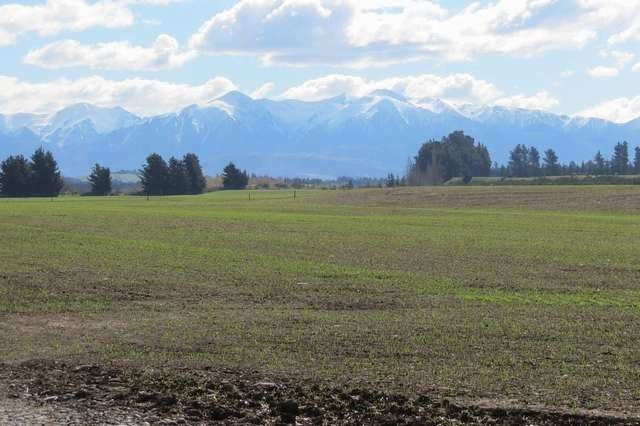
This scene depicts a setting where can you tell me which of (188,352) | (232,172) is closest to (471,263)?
(188,352)

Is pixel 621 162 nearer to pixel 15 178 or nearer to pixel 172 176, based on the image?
pixel 172 176

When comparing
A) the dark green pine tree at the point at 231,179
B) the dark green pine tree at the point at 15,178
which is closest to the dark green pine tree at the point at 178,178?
the dark green pine tree at the point at 231,179

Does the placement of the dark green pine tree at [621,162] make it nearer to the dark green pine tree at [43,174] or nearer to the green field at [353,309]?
the dark green pine tree at [43,174]

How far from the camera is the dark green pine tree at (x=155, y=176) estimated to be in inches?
5925

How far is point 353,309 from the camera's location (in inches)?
727

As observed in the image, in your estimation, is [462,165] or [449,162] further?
[462,165]

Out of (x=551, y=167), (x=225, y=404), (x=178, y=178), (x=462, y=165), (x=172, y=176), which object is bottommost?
(x=225, y=404)

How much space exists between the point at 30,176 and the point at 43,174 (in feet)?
6.68

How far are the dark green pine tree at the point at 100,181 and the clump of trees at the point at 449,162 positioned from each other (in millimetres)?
61162

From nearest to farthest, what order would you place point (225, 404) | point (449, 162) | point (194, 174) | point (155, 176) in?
point (225, 404)
point (155, 176)
point (194, 174)
point (449, 162)

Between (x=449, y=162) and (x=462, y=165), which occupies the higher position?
(x=449, y=162)

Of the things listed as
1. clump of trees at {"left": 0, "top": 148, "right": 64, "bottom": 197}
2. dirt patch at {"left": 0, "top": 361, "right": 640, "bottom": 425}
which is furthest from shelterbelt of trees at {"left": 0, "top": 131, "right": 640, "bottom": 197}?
dirt patch at {"left": 0, "top": 361, "right": 640, "bottom": 425}

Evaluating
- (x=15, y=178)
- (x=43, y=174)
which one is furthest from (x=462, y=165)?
(x=15, y=178)

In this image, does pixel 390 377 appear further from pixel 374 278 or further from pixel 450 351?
pixel 374 278
